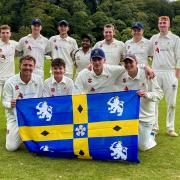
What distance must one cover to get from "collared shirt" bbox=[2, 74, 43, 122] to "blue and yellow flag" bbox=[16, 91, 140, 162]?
49cm

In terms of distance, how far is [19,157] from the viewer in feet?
22.8

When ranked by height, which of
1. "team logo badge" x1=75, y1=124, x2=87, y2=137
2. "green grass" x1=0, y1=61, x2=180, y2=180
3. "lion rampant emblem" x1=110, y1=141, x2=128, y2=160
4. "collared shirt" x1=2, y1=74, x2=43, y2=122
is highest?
"collared shirt" x1=2, y1=74, x2=43, y2=122

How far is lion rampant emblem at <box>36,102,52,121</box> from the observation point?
6.92 metres

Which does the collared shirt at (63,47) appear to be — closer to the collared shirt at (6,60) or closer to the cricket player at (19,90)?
the collared shirt at (6,60)

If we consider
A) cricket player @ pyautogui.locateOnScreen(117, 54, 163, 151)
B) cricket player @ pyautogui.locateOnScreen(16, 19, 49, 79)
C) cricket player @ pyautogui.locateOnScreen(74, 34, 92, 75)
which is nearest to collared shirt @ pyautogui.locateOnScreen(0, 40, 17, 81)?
cricket player @ pyautogui.locateOnScreen(16, 19, 49, 79)

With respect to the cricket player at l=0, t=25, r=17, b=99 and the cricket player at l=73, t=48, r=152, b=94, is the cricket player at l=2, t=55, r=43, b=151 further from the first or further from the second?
the cricket player at l=0, t=25, r=17, b=99

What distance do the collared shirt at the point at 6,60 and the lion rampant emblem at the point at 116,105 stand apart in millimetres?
3628

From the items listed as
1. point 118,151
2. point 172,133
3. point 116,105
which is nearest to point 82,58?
point 172,133

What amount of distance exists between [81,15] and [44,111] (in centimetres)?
7434

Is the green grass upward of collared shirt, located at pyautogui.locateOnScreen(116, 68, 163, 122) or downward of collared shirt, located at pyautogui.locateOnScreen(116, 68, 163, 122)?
downward

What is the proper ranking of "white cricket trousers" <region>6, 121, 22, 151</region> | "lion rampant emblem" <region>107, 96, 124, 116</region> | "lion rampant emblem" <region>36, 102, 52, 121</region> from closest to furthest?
"lion rampant emblem" <region>107, 96, 124, 116</region>
"lion rampant emblem" <region>36, 102, 52, 121</region>
"white cricket trousers" <region>6, 121, 22, 151</region>

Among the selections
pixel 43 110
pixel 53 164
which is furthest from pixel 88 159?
pixel 43 110

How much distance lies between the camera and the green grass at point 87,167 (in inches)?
237

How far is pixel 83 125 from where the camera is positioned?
22.1 feet
